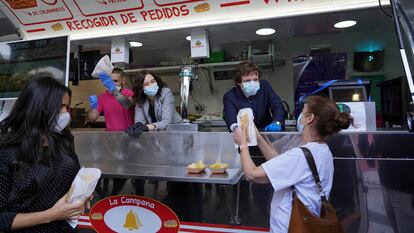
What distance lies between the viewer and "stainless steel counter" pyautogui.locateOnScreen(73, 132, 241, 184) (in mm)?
2188

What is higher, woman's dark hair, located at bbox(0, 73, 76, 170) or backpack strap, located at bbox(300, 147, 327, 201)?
woman's dark hair, located at bbox(0, 73, 76, 170)

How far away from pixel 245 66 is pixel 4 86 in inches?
87.4

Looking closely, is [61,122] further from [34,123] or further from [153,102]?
[153,102]

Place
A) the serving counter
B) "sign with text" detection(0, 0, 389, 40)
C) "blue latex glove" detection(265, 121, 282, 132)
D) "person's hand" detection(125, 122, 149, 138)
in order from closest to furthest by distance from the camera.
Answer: the serving counter, "blue latex glove" detection(265, 121, 282, 132), "person's hand" detection(125, 122, 149, 138), "sign with text" detection(0, 0, 389, 40)

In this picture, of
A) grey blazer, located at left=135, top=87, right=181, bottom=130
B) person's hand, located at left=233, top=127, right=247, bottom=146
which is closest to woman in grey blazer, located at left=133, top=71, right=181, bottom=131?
grey blazer, located at left=135, top=87, right=181, bottom=130

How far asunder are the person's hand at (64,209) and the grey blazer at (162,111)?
123 centimetres

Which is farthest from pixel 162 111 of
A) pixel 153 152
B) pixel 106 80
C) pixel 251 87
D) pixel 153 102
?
pixel 251 87

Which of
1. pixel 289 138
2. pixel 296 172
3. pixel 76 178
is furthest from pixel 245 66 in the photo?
pixel 76 178

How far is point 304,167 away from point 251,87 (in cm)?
89

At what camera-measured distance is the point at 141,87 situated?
8.46ft

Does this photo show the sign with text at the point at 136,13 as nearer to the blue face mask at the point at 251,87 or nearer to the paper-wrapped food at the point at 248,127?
the blue face mask at the point at 251,87

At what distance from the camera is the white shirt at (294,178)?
4.62ft

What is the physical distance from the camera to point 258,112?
234 cm

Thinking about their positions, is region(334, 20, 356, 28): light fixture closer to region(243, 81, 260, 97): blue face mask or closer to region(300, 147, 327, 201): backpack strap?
region(243, 81, 260, 97): blue face mask
